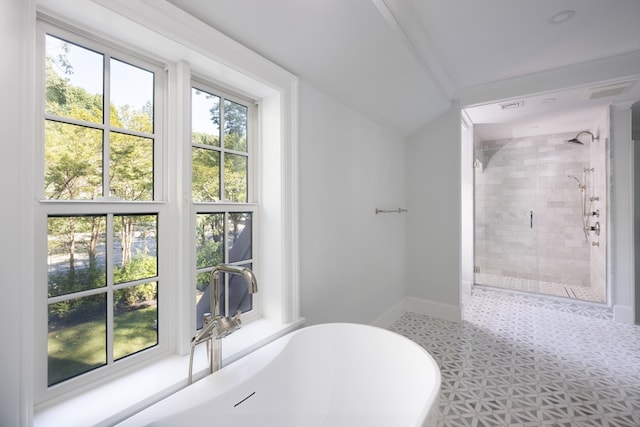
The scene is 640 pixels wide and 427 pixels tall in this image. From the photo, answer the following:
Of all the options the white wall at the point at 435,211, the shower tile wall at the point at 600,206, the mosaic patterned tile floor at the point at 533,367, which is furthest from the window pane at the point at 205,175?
the shower tile wall at the point at 600,206

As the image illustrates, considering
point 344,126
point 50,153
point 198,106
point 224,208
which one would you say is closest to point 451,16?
point 344,126

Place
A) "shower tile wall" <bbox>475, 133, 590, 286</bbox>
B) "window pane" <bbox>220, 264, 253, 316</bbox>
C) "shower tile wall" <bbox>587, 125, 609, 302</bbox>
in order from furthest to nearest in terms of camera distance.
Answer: "shower tile wall" <bbox>475, 133, 590, 286</bbox>
"shower tile wall" <bbox>587, 125, 609, 302</bbox>
"window pane" <bbox>220, 264, 253, 316</bbox>

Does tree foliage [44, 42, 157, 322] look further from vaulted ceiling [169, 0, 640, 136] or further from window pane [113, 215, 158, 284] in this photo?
vaulted ceiling [169, 0, 640, 136]

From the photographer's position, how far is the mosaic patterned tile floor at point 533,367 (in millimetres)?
1728

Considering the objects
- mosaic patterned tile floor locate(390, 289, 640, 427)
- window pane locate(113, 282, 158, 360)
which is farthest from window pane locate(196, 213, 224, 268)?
mosaic patterned tile floor locate(390, 289, 640, 427)

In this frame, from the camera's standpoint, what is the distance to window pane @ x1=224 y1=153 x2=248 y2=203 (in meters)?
1.64

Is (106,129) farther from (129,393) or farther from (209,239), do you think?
(129,393)

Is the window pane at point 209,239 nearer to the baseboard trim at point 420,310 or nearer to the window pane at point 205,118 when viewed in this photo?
the window pane at point 205,118

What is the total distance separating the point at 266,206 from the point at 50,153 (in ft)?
3.24

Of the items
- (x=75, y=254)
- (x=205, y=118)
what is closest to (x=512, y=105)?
(x=205, y=118)

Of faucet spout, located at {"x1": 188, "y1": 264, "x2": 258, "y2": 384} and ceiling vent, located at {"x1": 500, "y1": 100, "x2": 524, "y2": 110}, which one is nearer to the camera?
faucet spout, located at {"x1": 188, "y1": 264, "x2": 258, "y2": 384}

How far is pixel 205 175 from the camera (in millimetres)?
1521

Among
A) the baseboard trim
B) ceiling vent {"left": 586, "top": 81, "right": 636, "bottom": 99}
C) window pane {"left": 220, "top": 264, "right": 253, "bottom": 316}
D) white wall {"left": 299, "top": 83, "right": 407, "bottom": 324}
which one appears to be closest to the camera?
window pane {"left": 220, "top": 264, "right": 253, "bottom": 316}

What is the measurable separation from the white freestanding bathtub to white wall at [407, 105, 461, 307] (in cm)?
199
